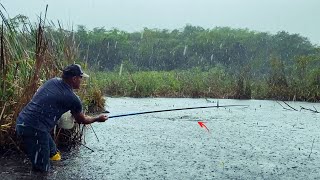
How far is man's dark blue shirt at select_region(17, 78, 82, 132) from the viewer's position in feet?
15.4

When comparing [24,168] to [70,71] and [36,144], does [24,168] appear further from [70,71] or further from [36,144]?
[70,71]

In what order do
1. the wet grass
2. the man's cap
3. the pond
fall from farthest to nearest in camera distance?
1. the wet grass
2. the pond
3. the man's cap

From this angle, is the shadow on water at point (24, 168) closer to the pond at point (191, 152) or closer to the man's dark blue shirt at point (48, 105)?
the pond at point (191, 152)

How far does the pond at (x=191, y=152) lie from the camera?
5.13m

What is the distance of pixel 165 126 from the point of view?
30.6 ft

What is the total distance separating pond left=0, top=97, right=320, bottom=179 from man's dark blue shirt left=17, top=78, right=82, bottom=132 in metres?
0.59

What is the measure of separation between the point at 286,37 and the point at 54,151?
5021 centimetres

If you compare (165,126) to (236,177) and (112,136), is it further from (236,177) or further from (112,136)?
(236,177)

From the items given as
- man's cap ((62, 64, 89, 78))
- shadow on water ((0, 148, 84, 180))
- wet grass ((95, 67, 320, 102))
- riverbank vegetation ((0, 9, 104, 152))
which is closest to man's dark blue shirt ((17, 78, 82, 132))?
man's cap ((62, 64, 89, 78))

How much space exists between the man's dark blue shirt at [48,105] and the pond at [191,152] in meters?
0.59

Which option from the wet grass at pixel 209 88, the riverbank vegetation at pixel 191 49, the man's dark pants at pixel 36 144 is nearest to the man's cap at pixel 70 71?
the man's dark pants at pixel 36 144

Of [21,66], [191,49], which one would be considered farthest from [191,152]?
[191,49]

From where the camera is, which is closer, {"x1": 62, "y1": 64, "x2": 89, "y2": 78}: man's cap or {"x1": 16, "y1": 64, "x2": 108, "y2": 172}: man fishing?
{"x1": 16, "y1": 64, "x2": 108, "y2": 172}: man fishing

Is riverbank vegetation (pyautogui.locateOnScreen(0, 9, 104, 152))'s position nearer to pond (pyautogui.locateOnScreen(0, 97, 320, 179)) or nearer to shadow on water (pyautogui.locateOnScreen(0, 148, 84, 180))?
shadow on water (pyautogui.locateOnScreen(0, 148, 84, 180))
